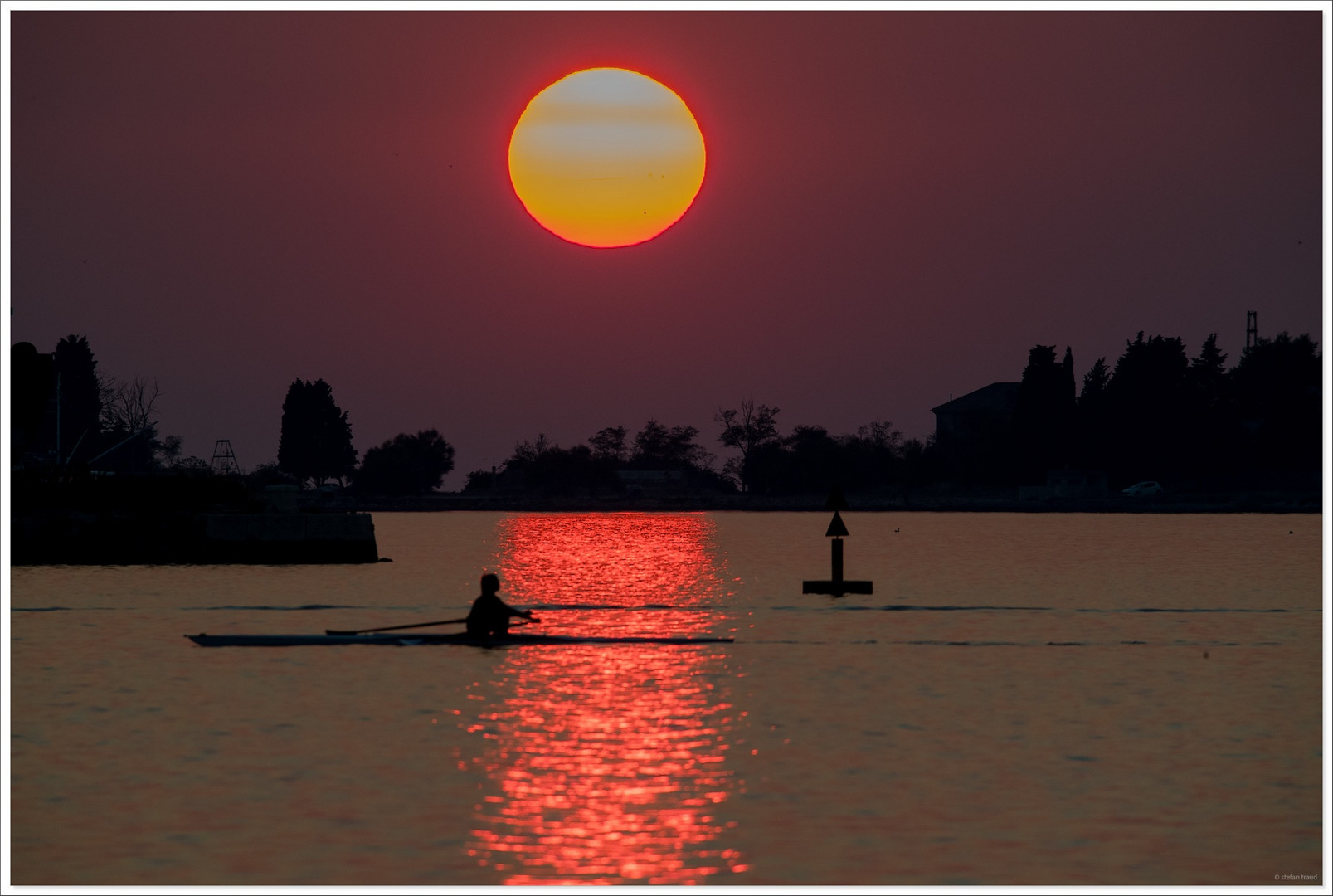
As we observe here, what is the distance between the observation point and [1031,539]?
97.8 metres

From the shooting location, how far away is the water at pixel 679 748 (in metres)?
13.0

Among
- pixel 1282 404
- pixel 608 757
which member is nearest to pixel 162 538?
pixel 608 757

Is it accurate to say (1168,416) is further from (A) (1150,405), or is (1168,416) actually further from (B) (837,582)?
(B) (837,582)

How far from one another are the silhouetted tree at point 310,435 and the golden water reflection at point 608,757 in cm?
15762

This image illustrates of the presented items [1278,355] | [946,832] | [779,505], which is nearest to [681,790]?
[946,832]

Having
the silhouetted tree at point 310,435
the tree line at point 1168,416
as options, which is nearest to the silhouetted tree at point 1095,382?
the tree line at point 1168,416

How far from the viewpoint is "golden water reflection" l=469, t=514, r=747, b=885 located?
12.8 meters

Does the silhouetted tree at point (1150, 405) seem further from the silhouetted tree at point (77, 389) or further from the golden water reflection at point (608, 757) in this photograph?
the golden water reflection at point (608, 757)

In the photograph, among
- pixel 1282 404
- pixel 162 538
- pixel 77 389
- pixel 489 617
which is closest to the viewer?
pixel 489 617

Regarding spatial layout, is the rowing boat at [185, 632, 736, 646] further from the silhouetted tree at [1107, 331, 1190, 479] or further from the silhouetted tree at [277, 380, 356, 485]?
the silhouetted tree at [277, 380, 356, 485]

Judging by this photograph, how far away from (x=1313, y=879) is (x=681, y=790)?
5.45 meters

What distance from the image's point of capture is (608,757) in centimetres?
1714

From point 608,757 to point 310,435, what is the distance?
179 meters

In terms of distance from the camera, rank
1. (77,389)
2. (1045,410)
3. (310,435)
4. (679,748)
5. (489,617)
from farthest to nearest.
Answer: (310,435)
(77,389)
(1045,410)
(489,617)
(679,748)
